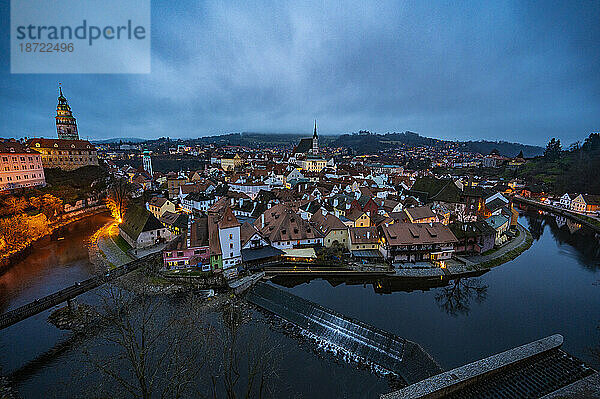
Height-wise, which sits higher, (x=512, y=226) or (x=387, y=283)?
(x=512, y=226)

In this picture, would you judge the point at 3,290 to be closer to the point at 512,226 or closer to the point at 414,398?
the point at 414,398

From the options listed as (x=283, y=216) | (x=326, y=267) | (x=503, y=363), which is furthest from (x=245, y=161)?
(x=503, y=363)

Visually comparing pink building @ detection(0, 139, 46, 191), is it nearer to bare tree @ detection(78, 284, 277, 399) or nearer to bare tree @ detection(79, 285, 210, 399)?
bare tree @ detection(78, 284, 277, 399)

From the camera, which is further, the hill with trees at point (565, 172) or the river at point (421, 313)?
the hill with trees at point (565, 172)

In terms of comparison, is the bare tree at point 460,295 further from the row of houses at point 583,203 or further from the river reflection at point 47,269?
the row of houses at point 583,203

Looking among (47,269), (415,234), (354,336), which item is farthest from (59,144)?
(415,234)

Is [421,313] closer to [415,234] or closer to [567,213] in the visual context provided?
[415,234]

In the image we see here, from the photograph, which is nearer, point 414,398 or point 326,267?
point 414,398

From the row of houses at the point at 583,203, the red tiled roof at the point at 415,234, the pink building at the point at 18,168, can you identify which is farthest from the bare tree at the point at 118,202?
the row of houses at the point at 583,203
